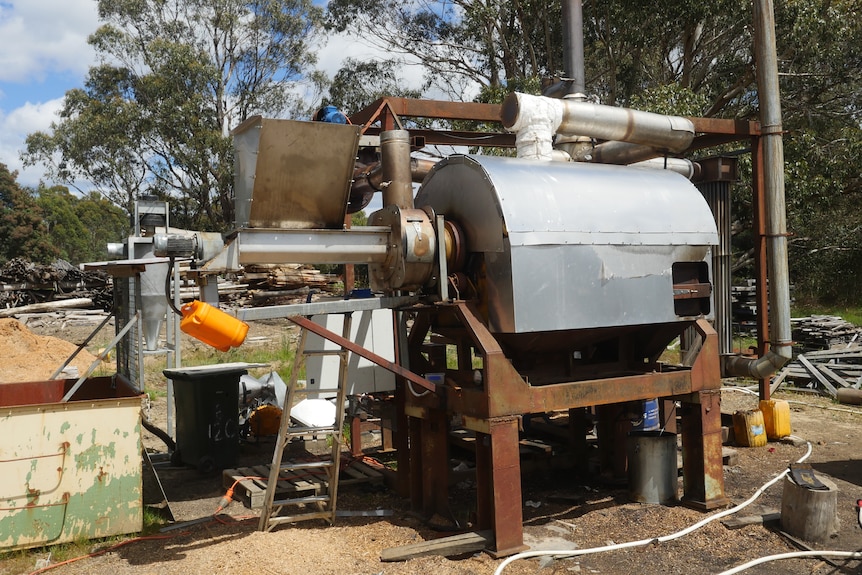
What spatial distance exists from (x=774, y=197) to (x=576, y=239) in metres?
4.12

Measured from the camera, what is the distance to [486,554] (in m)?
5.05

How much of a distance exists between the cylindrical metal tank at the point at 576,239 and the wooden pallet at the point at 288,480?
234 cm

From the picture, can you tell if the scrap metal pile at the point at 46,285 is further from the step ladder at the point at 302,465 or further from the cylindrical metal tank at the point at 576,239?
the cylindrical metal tank at the point at 576,239

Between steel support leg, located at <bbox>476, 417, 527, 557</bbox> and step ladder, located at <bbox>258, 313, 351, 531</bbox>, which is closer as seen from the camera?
steel support leg, located at <bbox>476, 417, 527, 557</bbox>

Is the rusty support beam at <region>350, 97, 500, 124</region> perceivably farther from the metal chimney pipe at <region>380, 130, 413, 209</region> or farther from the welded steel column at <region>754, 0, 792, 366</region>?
the welded steel column at <region>754, 0, 792, 366</region>

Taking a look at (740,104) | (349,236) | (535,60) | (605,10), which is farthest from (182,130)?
(349,236)

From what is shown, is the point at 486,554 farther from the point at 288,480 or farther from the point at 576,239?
the point at 576,239

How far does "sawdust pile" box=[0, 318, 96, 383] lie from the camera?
12.7 metres

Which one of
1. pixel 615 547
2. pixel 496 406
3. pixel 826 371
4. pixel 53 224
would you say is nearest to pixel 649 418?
pixel 615 547

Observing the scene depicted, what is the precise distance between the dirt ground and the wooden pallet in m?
0.12

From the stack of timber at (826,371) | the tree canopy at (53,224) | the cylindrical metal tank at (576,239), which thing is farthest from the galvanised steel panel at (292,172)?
the tree canopy at (53,224)

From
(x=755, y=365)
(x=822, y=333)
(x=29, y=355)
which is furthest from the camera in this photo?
(x=822, y=333)

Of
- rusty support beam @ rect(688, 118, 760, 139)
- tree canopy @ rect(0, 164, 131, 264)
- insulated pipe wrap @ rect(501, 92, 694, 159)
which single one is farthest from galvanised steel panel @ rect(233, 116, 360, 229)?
tree canopy @ rect(0, 164, 131, 264)

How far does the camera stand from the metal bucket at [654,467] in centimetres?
617
